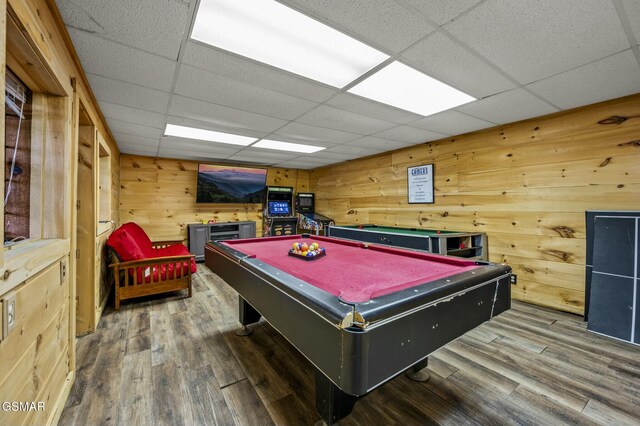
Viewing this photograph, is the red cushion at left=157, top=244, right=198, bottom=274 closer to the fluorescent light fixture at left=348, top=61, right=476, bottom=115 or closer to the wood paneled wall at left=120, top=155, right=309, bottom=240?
the wood paneled wall at left=120, top=155, right=309, bottom=240

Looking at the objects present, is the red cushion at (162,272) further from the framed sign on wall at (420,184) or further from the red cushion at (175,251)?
the framed sign on wall at (420,184)

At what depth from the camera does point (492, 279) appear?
143 cm

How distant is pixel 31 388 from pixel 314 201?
6126mm

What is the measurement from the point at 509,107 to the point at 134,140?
5.05 m

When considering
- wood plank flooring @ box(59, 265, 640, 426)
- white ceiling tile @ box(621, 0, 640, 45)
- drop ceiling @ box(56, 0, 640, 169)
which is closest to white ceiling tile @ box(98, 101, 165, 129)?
drop ceiling @ box(56, 0, 640, 169)

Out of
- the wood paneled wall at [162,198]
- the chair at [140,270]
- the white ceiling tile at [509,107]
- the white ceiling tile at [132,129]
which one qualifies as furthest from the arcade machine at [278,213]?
the white ceiling tile at [509,107]

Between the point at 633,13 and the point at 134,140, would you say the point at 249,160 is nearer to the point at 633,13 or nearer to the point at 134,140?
the point at 134,140

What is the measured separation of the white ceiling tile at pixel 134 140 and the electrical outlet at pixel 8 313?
3503mm

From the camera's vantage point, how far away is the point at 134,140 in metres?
3.98

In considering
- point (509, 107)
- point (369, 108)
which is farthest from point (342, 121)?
point (509, 107)

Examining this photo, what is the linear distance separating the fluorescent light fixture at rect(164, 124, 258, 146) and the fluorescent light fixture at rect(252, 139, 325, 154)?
0.20 meters

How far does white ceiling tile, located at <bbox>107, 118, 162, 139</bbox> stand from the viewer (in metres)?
3.17

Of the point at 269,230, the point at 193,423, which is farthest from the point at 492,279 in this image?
the point at 269,230

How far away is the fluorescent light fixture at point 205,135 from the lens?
347cm
